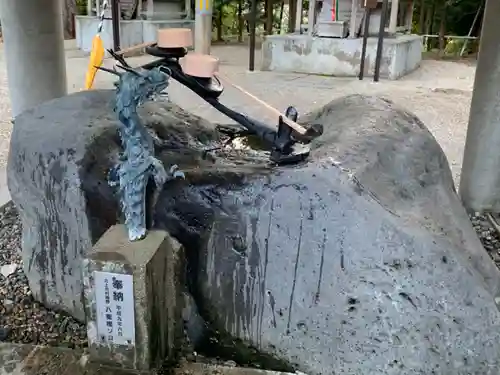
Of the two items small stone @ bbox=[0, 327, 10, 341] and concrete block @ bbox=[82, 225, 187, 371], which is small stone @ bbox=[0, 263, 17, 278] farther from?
concrete block @ bbox=[82, 225, 187, 371]

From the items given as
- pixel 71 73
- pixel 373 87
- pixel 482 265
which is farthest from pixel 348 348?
pixel 71 73

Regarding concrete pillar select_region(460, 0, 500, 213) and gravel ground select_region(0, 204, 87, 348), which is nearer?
gravel ground select_region(0, 204, 87, 348)

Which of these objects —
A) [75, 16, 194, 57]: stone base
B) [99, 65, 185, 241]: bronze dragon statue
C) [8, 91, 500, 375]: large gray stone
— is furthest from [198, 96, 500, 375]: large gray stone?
[75, 16, 194, 57]: stone base

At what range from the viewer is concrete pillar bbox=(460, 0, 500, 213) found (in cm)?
437

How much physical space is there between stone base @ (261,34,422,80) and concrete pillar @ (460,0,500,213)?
6614mm

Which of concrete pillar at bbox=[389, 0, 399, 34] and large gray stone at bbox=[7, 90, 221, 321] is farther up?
concrete pillar at bbox=[389, 0, 399, 34]

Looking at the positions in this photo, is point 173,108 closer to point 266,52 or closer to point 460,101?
point 460,101

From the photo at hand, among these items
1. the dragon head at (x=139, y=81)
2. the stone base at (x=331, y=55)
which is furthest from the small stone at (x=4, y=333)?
the stone base at (x=331, y=55)

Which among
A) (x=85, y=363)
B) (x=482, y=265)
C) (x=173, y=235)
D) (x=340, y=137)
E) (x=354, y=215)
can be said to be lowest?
(x=85, y=363)

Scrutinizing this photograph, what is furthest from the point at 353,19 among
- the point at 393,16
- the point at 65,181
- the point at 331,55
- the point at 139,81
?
the point at 139,81

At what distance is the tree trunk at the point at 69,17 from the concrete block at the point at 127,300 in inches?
620

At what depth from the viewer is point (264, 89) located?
31.0ft

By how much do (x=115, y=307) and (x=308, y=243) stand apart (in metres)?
0.83

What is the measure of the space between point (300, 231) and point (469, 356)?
85cm
